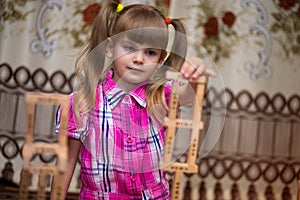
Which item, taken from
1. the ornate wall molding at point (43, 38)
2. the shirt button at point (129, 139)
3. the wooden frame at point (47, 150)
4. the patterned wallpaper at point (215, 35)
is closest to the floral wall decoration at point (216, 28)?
the patterned wallpaper at point (215, 35)

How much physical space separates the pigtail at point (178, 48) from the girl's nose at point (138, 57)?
0.07 m

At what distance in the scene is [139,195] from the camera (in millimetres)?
1181

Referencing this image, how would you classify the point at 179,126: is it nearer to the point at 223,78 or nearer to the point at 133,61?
the point at 133,61

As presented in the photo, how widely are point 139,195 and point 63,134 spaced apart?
1.04 ft

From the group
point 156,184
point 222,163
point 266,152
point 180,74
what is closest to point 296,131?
point 266,152

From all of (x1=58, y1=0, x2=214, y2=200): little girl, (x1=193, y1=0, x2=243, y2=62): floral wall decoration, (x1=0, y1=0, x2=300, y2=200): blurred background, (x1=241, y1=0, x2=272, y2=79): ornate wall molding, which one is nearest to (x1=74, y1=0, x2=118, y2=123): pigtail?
(x1=58, y1=0, x2=214, y2=200): little girl

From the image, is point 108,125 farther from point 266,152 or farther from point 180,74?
point 266,152

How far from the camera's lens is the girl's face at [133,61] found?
44.6 inches

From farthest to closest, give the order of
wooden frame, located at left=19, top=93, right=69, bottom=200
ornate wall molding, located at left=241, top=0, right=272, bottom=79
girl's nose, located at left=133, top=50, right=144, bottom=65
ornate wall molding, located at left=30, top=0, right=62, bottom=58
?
ornate wall molding, located at left=241, top=0, right=272, bottom=79, ornate wall molding, located at left=30, top=0, right=62, bottom=58, girl's nose, located at left=133, top=50, right=144, bottom=65, wooden frame, located at left=19, top=93, right=69, bottom=200

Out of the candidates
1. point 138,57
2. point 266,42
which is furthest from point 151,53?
point 266,42

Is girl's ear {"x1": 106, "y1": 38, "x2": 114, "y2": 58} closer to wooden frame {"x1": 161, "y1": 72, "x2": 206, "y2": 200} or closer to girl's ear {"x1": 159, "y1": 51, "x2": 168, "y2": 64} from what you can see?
girl's ear {"x1": 159, "y1": 51, "x2": 168, "y2": 64}

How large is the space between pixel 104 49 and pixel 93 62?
0.03m

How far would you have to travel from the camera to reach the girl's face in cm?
113

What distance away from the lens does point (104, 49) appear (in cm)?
118
